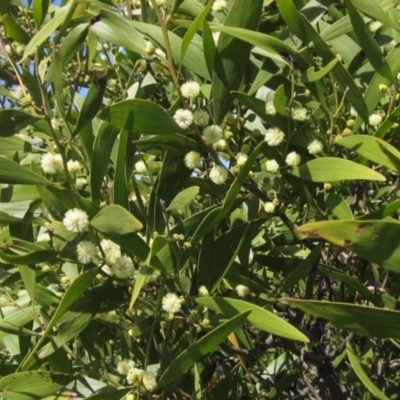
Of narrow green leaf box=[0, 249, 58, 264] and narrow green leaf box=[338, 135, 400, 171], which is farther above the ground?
narrow green leaf box=[338, 135, 400, 171]

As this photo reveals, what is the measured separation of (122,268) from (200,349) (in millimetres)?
205

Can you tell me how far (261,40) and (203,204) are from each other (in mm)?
592

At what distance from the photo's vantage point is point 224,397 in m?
1.57

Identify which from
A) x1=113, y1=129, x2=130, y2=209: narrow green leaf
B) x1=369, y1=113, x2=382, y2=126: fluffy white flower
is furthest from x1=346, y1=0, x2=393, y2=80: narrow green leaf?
x1=113, y1=129, x2=130, y2=209: narrow green leaf

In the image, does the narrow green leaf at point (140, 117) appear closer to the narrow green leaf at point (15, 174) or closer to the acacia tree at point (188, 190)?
the acacia tree at point (188, 190)

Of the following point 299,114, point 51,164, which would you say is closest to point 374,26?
point 299,114

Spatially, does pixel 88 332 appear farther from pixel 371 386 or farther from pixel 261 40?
pixel 261 40

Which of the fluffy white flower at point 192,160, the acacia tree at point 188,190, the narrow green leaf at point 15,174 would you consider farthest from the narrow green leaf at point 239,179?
the narrow green leaf at point 15,174

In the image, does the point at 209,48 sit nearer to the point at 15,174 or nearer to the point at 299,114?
the point at 299,114

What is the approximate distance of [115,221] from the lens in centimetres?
109

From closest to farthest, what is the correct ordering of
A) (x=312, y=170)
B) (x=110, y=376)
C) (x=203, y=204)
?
1. (x=312, y=170)
2. (x=110, y=376)
3. (x=203, y=204)

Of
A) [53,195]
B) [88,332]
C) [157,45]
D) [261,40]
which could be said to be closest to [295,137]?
[261,40]

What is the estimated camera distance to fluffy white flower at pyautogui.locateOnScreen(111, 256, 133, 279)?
47.5 inches

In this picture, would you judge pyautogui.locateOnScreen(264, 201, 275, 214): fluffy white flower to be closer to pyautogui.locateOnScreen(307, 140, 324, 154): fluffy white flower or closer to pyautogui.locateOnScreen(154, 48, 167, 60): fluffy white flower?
pyautogui.locateOnScreen(307, 140, 324, 154): fluffy white flower
